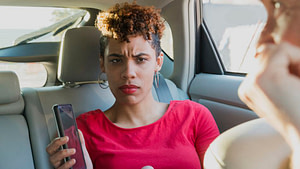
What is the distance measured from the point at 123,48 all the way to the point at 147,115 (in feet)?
0.98

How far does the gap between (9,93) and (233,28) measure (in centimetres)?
121

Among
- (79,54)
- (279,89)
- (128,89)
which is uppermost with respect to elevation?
(279,89)

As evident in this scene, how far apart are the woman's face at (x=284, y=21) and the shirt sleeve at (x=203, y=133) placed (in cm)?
116

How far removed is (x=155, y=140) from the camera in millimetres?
1334

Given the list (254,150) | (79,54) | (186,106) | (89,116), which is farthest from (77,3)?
(254,150)

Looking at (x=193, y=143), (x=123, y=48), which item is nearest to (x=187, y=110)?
(x=193, y=143)

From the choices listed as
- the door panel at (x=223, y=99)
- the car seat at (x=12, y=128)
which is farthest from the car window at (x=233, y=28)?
the car seat at (x=12, y=128)

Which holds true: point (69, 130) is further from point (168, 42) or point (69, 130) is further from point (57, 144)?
point (168, 42)

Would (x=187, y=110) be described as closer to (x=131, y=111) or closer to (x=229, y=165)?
(x=131, y=111)

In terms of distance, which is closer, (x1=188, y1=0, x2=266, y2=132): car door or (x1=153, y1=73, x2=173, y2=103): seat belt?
(x1=188, y1=0, x2=266, y2=132): car door

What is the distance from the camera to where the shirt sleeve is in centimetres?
137

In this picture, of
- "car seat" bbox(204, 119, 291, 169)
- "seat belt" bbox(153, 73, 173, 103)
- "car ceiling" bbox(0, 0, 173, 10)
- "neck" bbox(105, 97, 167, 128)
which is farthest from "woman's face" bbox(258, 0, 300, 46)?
"car ceiling" bbox(0, 0, 173, 10)

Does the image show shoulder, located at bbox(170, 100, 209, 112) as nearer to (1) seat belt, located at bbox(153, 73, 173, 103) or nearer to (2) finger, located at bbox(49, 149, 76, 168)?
(1) seat belt, located at bbox(153, 73, 173, 103)

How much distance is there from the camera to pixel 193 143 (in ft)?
4.58
